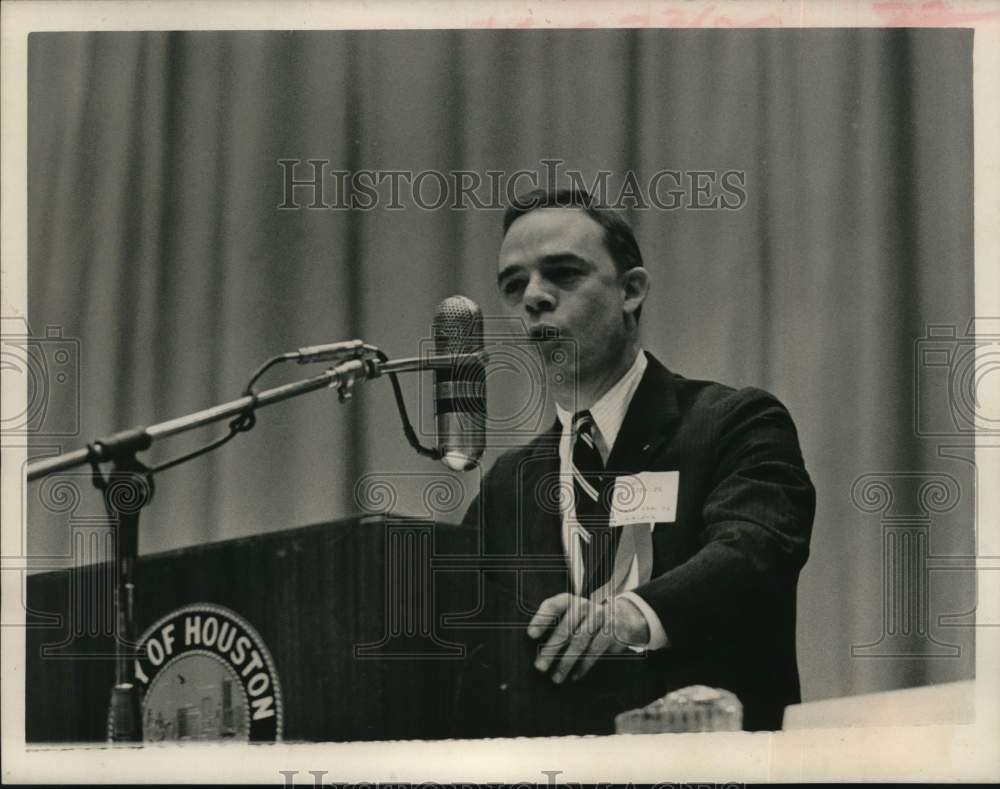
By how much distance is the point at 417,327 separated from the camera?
9.86 ft

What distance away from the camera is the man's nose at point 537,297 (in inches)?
118

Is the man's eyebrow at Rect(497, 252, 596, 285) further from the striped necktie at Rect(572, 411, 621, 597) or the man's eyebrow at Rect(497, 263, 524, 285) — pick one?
the striped necktie at Rect(572, 411, 621, 597)

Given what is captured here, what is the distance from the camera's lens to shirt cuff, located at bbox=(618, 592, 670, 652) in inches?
115

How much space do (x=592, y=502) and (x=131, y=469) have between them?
3.93 feet

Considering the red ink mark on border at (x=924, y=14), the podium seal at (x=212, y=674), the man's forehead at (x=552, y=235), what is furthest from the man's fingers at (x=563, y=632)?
the red ink mark on border at (x=924, y=14)

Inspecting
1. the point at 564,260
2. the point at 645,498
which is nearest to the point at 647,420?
the point at 645,498

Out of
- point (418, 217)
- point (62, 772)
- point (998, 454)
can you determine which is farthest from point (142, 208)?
point (998, 454)

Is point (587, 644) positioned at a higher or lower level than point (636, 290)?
lower

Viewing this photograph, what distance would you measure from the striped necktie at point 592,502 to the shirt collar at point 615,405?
21 mm

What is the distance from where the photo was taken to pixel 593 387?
3.01 metres

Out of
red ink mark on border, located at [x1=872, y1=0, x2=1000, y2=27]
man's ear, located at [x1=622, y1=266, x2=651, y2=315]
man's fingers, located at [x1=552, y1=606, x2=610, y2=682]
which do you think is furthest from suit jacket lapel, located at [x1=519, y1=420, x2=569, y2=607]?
red ink mark on border, located at [x1=872, y1=0, x2=1000, y2=27]

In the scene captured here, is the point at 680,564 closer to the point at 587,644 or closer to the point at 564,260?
the point at 587,644

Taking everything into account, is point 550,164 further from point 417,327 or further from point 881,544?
point 881,544

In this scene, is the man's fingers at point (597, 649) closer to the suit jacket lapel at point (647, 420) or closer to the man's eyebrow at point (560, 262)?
the suit jacket lapel at point (647, 420)
